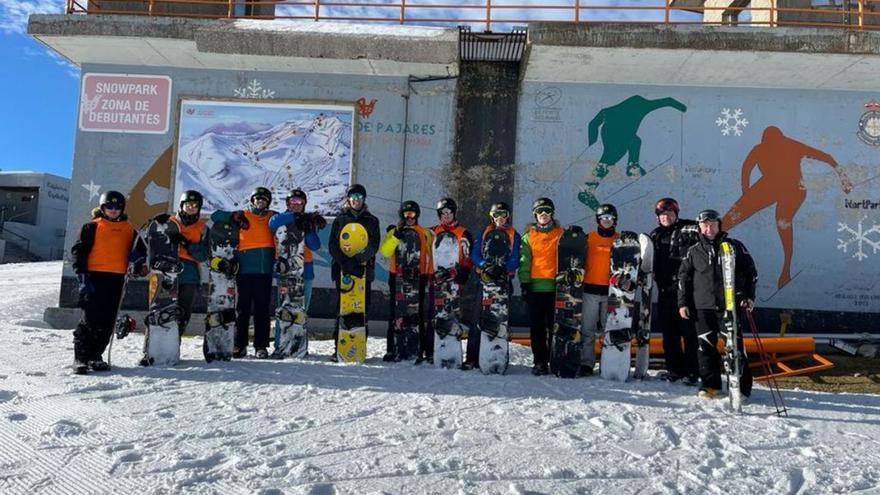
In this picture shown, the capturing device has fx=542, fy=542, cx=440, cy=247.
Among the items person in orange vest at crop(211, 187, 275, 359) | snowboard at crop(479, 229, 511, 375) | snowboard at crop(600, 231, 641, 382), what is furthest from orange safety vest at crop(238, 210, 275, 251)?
snowboard at crop(600, 231, 641, 382)

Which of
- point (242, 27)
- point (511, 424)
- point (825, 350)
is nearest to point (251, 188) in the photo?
point (242, 27)

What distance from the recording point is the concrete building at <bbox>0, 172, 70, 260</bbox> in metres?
31.6

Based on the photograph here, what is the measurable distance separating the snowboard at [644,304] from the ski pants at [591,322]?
38 centimetres

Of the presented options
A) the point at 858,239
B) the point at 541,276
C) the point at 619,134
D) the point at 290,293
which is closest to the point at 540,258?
the point at 541,276

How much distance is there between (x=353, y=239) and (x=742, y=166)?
22.0 feet

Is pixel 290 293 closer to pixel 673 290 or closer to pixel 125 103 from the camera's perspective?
pixel 673 290

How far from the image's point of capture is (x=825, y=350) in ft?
24.4

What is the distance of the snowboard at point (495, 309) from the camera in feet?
18.4

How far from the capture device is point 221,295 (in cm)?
581

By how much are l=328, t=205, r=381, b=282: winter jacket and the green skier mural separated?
168 inches

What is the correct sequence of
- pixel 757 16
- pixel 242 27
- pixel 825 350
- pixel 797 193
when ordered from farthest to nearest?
pixel 757 16, pixel 797 193, pixel 242 27, pixel 825 350

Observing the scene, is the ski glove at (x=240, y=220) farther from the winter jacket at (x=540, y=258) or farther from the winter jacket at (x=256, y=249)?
the winter jacket at (x=540, y=258)

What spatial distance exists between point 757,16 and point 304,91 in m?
8.53

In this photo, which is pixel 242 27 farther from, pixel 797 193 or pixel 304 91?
pixel 797 193
